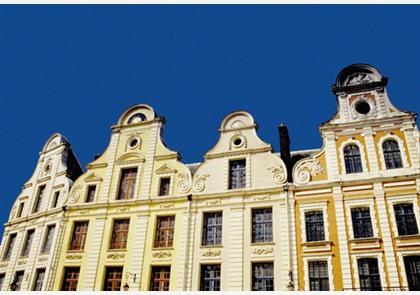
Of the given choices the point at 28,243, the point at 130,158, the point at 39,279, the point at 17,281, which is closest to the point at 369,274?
the point at 130,158

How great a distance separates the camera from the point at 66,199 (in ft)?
67.2

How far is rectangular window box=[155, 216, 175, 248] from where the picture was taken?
17719mm

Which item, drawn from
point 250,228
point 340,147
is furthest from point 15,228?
point 340,147

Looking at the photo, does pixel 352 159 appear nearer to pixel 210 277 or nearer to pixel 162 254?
pixel 210 277

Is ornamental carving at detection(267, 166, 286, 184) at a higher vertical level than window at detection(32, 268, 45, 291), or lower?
higher

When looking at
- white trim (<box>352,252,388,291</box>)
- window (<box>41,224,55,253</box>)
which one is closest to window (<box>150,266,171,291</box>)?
window (<box>41,224,55,253</box>)

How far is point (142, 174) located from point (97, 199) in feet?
8.66

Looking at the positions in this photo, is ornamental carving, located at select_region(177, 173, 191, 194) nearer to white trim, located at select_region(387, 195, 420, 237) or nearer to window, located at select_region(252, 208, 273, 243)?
window, located at select_region(252, 208, 273, 243)

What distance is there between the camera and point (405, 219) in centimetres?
1508

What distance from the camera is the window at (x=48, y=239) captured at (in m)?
19.4

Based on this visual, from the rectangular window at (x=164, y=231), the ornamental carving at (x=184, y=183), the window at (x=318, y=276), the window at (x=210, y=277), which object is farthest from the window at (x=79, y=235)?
the window at (x=318, y=276)

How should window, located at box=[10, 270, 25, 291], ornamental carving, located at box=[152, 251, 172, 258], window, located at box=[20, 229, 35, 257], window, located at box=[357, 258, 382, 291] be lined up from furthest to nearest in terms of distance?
window, located at box=[20, 229, 35, 257]
window, located at box=[10, 270, 25, 291]
ornamental carving, located at box=[152, 251, 172, 258]
window, located at box=[357, 258, 382, 291]

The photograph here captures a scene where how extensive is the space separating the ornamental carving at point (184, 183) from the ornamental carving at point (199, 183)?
0.30m

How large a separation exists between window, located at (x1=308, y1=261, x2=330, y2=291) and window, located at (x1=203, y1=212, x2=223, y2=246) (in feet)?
13.3
